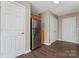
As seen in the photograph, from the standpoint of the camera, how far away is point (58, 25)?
8070mm

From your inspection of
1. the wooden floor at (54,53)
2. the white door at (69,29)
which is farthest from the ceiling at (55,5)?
the wooden floor at (54,53)

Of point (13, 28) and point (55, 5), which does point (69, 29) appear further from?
point (13, 28)

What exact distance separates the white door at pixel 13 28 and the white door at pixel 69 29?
4.63 meters

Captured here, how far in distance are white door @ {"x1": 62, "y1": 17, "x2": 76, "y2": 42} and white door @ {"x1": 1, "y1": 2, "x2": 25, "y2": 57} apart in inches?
182

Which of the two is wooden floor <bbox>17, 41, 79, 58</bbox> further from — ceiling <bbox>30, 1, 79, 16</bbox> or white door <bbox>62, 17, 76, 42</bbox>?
white door <bbox>62, 17, 76, 42</bbox>

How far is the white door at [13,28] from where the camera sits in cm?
268

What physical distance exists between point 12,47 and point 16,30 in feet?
2.05

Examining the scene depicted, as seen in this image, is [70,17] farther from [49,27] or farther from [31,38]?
[31,38]

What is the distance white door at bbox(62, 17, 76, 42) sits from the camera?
22.0 feet

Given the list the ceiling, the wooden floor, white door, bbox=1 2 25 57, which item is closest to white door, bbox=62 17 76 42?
the ceiling

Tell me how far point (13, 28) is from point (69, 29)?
5.26 m

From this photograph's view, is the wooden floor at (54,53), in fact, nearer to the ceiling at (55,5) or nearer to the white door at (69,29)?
the ceiling at (55,5)

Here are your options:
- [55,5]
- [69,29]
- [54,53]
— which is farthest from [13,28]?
[69,29]

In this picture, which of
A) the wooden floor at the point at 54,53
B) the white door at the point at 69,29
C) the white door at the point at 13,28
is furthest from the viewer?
the white door at the point at 69,29
